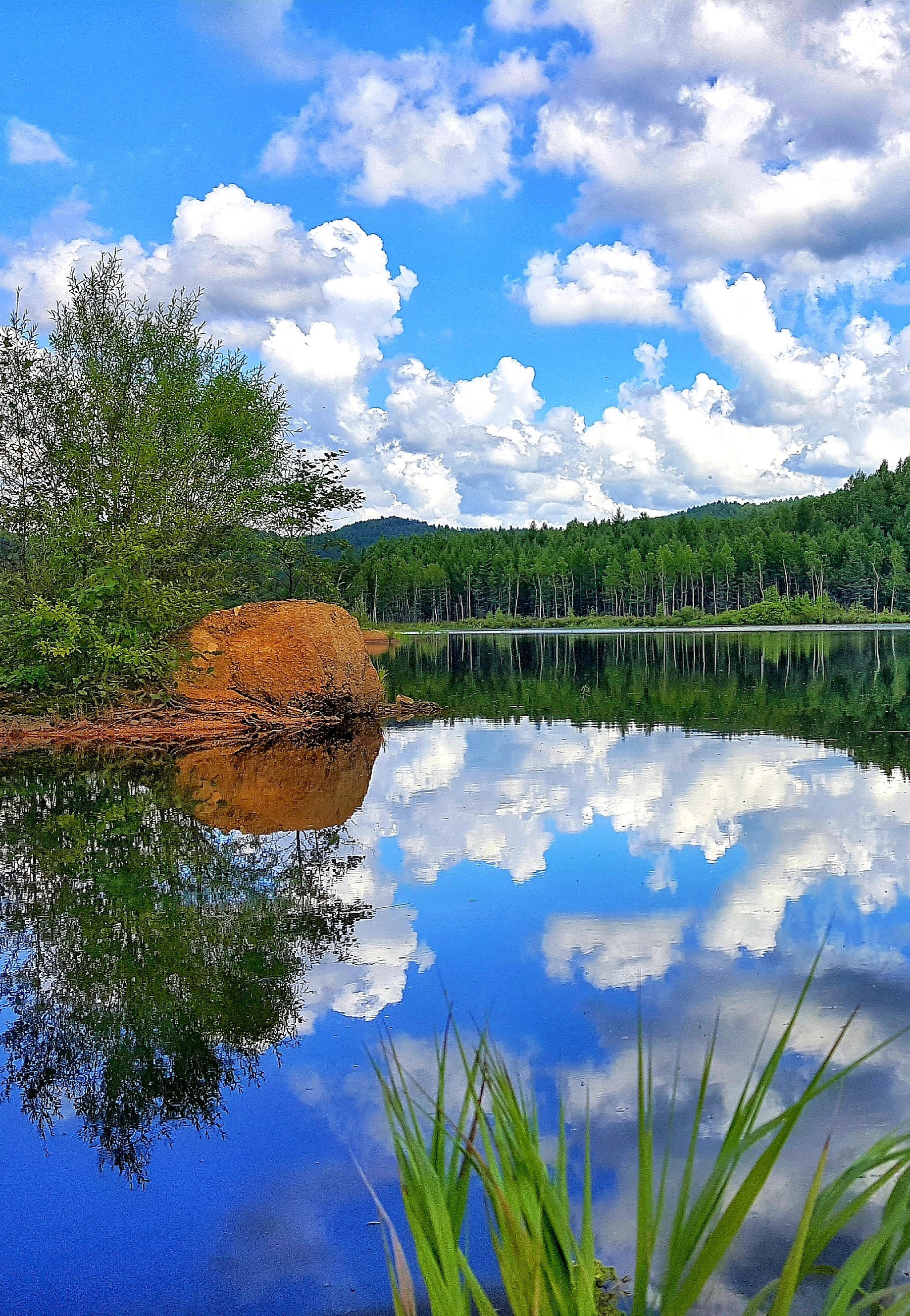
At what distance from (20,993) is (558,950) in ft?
10.4

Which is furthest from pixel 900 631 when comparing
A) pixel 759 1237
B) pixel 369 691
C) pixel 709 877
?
pixel 759 1237

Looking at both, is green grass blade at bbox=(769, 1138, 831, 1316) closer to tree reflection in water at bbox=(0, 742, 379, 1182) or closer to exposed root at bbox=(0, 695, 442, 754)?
tree reflection in water at bbox=(0, 742, 379, 1182)

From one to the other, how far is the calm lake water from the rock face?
224 inches


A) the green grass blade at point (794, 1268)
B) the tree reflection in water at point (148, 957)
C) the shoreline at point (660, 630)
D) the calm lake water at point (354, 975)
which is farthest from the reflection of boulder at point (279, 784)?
the shoreline at point (660, 630)

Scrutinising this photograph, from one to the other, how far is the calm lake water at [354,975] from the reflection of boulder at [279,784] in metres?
0.07

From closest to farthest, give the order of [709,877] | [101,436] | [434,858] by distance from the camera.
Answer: [709,877] → [434,858] → [101,436]

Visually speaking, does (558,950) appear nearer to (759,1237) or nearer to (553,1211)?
(759,1237)

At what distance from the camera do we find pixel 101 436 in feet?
67.2

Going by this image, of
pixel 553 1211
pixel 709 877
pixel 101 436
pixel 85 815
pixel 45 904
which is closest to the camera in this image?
pixel 553 1211

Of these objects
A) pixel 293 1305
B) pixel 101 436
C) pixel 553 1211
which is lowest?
pixel 293 1305

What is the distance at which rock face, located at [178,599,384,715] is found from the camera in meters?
19.4

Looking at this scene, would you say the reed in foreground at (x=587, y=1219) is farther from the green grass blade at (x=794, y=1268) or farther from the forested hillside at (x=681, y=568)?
the forested hillside at (x=681, y=568)

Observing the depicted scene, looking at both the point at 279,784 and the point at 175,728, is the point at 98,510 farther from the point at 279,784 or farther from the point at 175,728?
the point at 279,784

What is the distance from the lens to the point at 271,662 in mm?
19406
